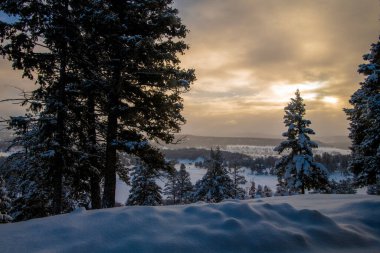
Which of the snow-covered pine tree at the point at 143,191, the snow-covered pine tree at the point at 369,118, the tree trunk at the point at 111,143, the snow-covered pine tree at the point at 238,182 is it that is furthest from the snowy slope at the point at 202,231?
the snow-covered pine tree at the point at 238,182

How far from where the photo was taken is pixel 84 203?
1638 centimetres

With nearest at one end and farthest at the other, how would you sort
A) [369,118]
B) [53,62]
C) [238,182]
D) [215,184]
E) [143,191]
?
1. [53,62]
2. [369,118]
3. [215,184]
4. [143,191]
5. [238,182]

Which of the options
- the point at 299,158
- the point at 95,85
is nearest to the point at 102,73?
the point at 95,85

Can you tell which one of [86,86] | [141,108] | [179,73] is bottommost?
[141,108]

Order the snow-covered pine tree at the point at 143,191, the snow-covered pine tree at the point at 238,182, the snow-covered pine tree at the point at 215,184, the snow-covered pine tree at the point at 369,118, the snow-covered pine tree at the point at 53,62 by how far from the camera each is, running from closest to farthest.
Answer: the snow-covered pine tree at the point at 53,62 → the snow-covered pine tree at the point at 369,118 → the snow-covered pine tree at the point at 215,184 → the snow-covered pine tree at the point at 143,191 → the snow-covered pine tree at the point at 238,182

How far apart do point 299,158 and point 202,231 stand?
65.0 ft

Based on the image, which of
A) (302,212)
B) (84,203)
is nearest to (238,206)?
(302,212)

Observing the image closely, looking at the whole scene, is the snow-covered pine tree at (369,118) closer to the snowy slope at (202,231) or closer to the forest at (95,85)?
the forest at (95,85)

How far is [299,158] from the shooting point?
21500 mm

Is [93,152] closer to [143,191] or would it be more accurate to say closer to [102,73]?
[102,73]

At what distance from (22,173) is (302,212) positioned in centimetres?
1338

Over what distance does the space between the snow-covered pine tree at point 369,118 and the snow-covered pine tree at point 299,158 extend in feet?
13.7

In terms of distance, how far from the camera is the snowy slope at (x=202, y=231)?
10.9 ft

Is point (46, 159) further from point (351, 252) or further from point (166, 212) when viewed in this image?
point (351, 252)
